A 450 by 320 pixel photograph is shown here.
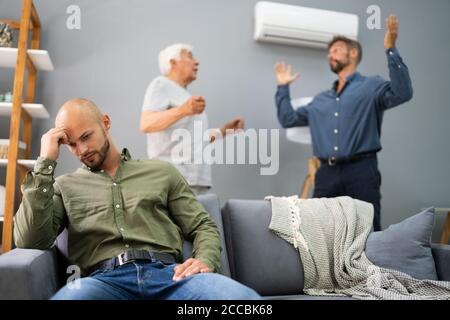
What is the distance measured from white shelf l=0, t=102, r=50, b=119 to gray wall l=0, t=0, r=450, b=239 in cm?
11

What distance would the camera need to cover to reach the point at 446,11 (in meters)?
3.68

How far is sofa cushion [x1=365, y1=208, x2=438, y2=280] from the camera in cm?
158

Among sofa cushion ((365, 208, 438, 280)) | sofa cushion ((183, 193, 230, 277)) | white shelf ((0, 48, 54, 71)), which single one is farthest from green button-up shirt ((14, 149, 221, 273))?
white shelf ((0, 48, 54, 71))

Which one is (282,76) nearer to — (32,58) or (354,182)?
(354,182)

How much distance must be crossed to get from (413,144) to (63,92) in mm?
2576

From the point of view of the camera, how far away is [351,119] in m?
2.64

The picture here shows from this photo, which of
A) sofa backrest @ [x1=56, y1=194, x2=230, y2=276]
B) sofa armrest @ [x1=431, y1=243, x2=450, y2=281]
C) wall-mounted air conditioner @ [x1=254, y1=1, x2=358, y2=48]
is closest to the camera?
sofa backrest @ [x1=56, y1=194, x2=230, y2=276]

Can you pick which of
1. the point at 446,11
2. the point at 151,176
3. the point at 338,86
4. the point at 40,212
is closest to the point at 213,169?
the point at 338,86

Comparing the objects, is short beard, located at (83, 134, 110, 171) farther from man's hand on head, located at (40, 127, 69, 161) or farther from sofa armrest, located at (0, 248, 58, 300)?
sofa armrest, located at (0, 248, 58, 300)

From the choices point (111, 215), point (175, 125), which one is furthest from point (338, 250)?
point (175, 125)

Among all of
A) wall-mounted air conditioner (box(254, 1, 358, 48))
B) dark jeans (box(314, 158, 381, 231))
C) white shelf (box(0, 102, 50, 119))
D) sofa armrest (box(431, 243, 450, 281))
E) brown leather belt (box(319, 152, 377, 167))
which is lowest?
sofa armrest (box(431, 243, 450, 281))

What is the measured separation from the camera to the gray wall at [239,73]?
118 inches

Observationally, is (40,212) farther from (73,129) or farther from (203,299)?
(203,299)

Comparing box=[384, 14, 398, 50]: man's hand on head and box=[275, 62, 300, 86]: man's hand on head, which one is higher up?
box=[384, 14, 398, 50]: man's hand on head
